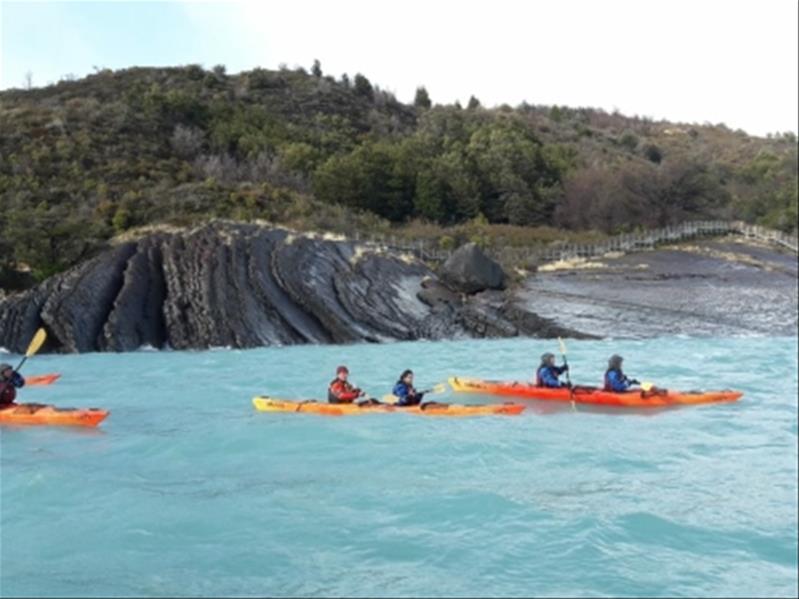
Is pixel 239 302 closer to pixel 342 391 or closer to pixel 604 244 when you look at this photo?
pixel 342 391

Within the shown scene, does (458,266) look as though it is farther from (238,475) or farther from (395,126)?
(395,126)

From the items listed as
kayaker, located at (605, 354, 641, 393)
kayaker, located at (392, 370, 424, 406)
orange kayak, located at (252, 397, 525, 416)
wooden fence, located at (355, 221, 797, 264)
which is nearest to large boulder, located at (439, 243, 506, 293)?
wooden fence, located at (355, 221, 797, 264)

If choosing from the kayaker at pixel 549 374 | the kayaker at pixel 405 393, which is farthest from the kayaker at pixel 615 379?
the kayaker at pixel 405 393

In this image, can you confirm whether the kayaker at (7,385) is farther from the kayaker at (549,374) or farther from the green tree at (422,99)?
the green tree at (422,99)

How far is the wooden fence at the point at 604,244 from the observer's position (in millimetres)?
37812

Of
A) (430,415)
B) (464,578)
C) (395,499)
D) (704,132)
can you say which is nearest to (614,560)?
(464,578)

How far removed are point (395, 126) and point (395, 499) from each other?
60052 millimetres

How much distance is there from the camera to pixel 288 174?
162 ft

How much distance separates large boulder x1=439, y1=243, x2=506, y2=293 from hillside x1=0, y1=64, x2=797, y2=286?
331 inches

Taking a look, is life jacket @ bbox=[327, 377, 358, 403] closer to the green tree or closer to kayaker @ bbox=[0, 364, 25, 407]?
kayaker @ bbox=[0, 364, 25, 407]

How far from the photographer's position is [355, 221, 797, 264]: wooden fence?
37812 mm

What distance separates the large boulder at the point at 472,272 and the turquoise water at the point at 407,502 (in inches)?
569

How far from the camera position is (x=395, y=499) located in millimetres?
10273

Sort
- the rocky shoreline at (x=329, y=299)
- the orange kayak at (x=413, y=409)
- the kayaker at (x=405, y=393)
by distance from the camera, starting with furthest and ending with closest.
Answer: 1. the rocky shoreline at (x=329, y=299)
2. the kayaker at (x=405, y=393)
3. the orange kayak at (x=413, y=409)
